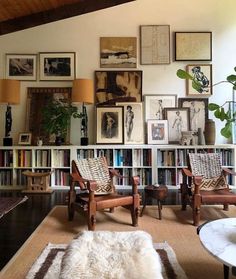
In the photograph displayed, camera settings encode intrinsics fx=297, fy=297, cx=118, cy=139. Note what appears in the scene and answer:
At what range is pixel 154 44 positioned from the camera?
557cm

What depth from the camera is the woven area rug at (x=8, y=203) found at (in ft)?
12.8

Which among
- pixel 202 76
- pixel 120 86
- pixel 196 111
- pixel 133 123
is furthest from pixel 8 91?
pixel 202 76

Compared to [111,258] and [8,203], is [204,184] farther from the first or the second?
[8,203]

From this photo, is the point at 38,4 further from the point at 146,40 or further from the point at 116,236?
the point at 116,236

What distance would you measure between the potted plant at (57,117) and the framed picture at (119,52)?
44.3 inches

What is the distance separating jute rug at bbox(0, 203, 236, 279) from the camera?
7.61 feet

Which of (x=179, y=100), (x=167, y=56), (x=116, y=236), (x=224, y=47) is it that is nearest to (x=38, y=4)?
(x=167, y=56)

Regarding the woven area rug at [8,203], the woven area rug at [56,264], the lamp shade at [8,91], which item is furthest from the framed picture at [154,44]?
the woven area rug at [56,264]

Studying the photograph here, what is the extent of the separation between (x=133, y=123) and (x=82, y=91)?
1.10 meters

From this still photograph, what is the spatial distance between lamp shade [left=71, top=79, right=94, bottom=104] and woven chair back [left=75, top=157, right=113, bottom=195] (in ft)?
5.13

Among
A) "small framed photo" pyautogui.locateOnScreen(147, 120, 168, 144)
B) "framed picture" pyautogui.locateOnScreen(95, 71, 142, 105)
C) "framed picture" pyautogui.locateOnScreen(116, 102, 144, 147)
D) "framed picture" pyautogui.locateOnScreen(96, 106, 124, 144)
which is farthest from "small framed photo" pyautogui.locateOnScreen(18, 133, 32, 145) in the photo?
"small framed photo" pyautogui.locateOnScreen(147, 120, 168, 144)

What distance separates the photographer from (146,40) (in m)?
5.57

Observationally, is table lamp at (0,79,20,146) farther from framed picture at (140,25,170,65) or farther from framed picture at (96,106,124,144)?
framed picture at (140,25,170,65)

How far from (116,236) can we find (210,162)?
100 inches
